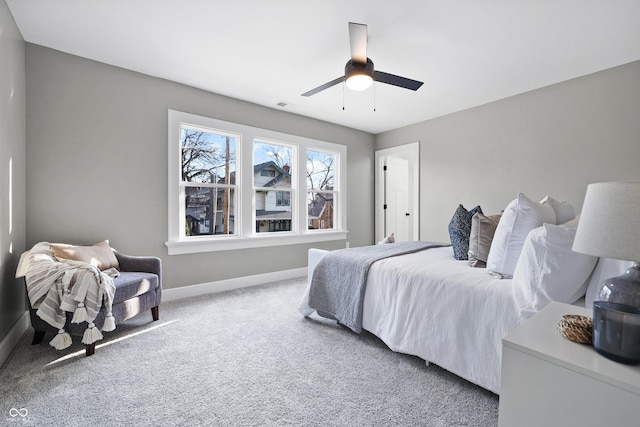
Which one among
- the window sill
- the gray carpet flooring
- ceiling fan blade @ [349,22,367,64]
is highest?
ceiling fan blade @ [349,22,367,64]

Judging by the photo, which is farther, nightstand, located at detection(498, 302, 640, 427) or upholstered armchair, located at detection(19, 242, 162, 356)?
upholstered armchair, located at detection(19, 242, 162, 356)

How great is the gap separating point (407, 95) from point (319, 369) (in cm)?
329

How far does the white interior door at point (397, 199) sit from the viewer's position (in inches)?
220

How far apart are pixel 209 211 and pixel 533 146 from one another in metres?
4.12

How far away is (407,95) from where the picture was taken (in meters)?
3.77

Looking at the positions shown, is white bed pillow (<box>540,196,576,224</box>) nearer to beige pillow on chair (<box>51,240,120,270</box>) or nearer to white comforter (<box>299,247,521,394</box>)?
white comforter (<box>299,247,521,394</box>)

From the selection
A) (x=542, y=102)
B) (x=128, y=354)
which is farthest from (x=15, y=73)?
(x=542, y=102)

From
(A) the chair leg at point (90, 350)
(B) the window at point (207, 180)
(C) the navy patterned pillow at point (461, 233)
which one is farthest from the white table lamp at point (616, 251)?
(B) the window at point (207, 180)

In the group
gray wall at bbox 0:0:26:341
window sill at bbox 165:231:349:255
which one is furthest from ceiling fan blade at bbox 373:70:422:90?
gray wall at bbox 0:0:26:341

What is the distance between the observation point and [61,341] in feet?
6.77

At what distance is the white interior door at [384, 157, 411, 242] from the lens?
5598mm

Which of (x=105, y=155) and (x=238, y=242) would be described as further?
(x=238, y=242)

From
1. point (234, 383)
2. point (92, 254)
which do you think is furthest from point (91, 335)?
point (234, 383)

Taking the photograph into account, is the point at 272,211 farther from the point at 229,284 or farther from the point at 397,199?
the point at 397,199
